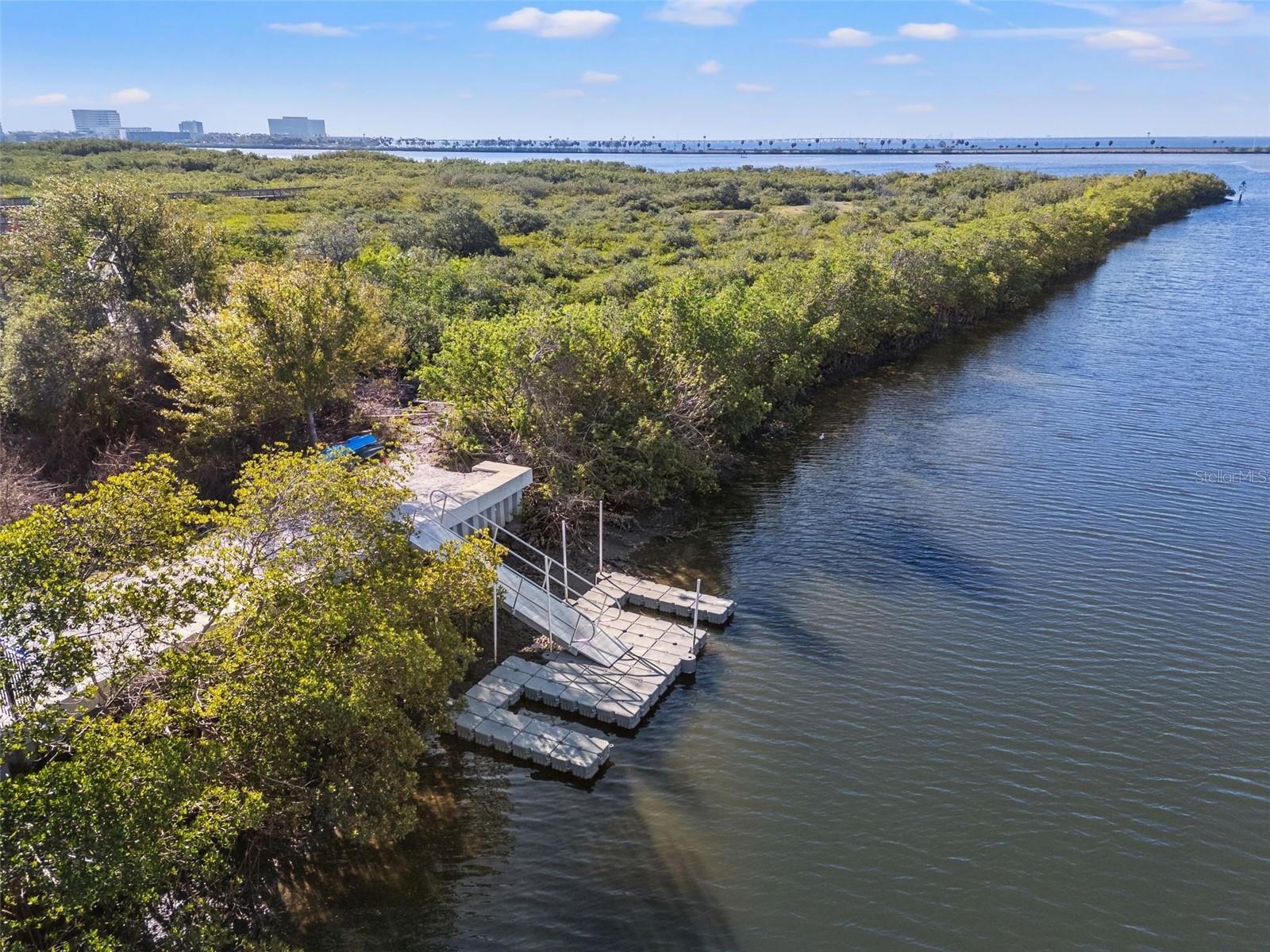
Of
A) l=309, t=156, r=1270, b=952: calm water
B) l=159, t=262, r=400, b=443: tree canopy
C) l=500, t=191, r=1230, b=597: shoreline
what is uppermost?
l=159, t=262, r=400, b=443: tree canopy

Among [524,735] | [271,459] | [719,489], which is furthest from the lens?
[719,489]

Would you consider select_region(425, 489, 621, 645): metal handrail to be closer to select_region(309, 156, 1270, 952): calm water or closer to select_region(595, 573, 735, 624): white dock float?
select_region(595, 573, 735, 624): white dock float

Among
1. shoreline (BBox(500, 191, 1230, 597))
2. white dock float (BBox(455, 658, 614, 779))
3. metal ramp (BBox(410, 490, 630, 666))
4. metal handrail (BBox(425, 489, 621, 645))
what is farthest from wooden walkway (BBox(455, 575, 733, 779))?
shoreline (BBox(500, 191, 1230, 597))

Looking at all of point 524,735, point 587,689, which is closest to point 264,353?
point 587,689

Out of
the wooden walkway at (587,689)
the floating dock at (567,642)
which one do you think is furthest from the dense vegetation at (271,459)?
the floating dock at (567,642)

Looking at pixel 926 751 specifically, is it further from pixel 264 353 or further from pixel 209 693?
pixel 264 353

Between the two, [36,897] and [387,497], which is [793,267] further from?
[36,897]
